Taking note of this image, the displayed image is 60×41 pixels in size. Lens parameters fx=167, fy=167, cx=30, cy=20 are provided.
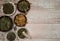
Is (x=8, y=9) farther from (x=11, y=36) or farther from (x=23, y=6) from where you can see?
(x=11, y=36)

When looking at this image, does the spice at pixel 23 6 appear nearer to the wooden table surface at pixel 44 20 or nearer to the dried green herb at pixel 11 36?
the wooden table surface at pixel 44 20

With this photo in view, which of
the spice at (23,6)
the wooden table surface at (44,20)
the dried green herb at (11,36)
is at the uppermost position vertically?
the spice at (23,6)

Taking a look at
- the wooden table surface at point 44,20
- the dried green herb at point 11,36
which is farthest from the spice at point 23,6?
the dried green herb at point 11,36

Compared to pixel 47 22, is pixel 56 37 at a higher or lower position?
lower

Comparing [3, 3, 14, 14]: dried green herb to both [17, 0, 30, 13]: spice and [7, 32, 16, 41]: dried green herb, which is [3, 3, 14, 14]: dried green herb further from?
[7, 32, 16, 41]: dried green herb

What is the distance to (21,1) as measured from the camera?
1.52 meters

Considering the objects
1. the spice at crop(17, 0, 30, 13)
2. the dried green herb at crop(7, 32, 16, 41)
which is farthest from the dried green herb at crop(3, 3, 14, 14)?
the dried green herb at crop(7, 32, 16, 41)

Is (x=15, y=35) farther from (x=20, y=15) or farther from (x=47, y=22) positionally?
(x=47, y=22)

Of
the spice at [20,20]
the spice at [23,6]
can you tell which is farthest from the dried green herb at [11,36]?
the spice at [23,6]

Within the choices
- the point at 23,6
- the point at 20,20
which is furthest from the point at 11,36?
the point at 23,6

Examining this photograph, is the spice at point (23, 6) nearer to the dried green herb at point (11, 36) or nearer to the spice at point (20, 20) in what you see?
the spice at point (20, 20)

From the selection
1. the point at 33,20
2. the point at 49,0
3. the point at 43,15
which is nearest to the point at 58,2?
the point at 49,0

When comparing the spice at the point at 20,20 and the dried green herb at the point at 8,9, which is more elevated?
the dried green herb at the point at 8,9

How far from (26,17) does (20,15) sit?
6 cm
